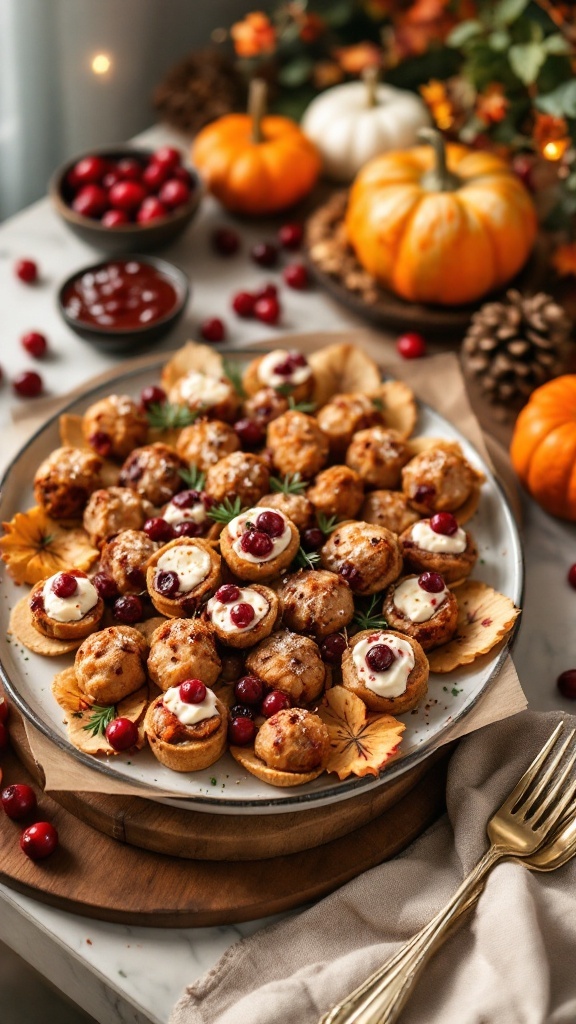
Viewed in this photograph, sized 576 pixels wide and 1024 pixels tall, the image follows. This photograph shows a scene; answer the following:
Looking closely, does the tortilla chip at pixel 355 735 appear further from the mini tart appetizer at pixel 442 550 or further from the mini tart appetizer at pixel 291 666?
the mini tart appetizer at pixel 442 550

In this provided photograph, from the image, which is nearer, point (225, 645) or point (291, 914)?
point (291, 914)

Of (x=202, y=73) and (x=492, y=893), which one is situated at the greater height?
(x=202, y=73)

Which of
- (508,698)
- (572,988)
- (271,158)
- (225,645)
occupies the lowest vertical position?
(572,988)

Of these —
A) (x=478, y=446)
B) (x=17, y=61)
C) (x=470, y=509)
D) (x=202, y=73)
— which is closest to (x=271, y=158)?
(x=202, y=73)

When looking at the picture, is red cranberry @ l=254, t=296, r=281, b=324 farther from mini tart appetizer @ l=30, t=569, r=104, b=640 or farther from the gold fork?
the gold fork

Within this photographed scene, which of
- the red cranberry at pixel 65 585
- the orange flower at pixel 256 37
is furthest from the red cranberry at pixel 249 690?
the orange flower at pixel 256 37

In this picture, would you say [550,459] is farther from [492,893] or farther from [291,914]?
[291,914]

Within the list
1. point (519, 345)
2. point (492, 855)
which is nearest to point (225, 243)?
point (519, 345)
